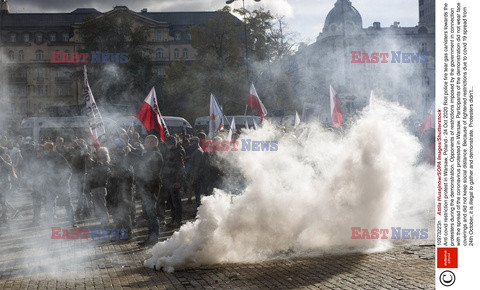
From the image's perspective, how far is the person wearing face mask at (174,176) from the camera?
13805 millimetres

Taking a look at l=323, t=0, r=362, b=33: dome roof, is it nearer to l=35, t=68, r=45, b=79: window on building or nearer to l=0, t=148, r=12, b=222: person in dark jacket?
l=0, t=148, r=12, b=222: person in dark jacket

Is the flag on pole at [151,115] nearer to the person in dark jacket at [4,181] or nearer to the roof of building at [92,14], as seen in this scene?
the person in dark jacket at [4,181]

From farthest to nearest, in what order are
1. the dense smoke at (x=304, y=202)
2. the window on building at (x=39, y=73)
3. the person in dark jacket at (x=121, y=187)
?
the window on building at (x=39, y=73)
the person in dark jacket at (x=121, y=187)
the dense smoke at (x=304, y=202)

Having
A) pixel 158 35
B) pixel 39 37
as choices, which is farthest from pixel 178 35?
pixel 39 37

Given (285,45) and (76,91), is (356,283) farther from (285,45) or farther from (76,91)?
(76,91)

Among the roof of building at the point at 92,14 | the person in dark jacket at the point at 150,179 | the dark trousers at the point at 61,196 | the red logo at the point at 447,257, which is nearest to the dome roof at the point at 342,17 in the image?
the person in dark jacket at the point at 150,179

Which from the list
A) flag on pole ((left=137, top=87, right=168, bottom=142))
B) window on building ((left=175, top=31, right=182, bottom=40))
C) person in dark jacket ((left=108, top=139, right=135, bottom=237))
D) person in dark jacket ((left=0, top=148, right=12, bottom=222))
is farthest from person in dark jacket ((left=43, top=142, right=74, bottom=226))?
window on building ((left=175, top=31, right=182, bottom=40))

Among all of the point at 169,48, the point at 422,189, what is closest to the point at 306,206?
the point at 422,189

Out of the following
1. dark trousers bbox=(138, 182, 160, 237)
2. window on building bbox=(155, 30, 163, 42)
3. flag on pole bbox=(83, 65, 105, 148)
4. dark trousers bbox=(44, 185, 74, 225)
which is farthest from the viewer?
window on building bbox=(155, 30, 163, 42)

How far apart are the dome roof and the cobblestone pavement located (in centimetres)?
1005

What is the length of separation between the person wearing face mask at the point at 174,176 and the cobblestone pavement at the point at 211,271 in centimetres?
267

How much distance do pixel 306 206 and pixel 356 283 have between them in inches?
100

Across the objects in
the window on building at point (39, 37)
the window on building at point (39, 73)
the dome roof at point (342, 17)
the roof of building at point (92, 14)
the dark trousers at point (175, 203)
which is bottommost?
the dark trousers at point (175, 203)

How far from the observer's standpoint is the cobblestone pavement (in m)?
8.09
